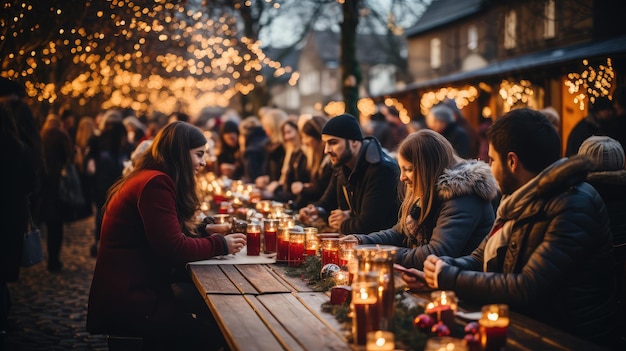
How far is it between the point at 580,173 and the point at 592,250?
0.38 metres

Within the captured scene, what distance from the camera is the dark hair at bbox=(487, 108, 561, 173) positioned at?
3.81m

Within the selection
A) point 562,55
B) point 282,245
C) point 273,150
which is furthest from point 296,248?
point 562,55

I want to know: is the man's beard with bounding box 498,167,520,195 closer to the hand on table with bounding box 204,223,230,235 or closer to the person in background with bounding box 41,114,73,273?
the hand on table with bounding box 204,223,230,235

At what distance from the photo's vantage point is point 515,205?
383cm

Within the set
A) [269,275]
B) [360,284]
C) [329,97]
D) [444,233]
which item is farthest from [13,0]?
[329,97]

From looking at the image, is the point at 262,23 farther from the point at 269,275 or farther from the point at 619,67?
the point at 269,275

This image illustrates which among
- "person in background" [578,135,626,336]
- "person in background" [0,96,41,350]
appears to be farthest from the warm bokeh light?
"person in background" [578,135,626,336]

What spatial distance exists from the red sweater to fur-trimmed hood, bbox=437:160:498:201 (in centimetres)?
174

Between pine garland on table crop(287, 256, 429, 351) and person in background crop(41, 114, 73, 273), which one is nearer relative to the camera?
pine garland on table crop(287, 256, 429, 351)

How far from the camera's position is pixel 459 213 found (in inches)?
193

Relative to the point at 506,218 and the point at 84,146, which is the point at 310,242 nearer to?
the point at 506,218

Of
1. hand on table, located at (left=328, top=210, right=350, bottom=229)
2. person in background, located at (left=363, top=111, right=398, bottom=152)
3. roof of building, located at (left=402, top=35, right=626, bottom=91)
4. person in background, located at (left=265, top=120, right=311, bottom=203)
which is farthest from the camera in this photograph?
roof of building, located at (left=402, top=35, right=626, bottom=91)

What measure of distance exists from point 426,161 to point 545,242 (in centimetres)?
158

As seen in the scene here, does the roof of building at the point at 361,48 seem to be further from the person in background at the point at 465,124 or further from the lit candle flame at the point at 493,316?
the lit candle flame at the point at 493,316
